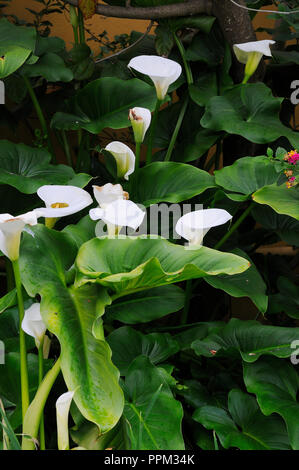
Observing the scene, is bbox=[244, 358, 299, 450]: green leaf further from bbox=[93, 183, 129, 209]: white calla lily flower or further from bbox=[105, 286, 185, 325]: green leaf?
bbox=[93, 183, 129, 209]: white calla lily flower

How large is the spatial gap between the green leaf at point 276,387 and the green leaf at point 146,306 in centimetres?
21

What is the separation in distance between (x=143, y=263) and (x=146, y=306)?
30cm

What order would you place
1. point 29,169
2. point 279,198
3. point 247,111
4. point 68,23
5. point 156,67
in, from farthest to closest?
point 68,23, point 247,111, point 29,169, point 156,67, point 279,198

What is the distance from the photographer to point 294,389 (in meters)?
1.01

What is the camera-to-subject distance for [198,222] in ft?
3.07

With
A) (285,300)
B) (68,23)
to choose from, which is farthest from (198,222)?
(68,23)

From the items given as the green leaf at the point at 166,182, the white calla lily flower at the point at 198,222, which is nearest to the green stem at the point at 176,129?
the green leaf at the point at 166,182

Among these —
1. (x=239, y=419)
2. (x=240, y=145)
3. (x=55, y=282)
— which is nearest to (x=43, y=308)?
(x=55, y=282)

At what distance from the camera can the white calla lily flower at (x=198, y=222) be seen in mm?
933

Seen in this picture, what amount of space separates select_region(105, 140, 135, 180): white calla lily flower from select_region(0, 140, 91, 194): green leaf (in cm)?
9

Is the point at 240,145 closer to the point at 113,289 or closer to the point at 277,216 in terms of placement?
the point at 277,216

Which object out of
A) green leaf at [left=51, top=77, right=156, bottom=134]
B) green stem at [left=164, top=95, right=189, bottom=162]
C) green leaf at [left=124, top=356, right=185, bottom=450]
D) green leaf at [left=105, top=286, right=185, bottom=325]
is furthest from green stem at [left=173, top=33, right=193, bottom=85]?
green leaf at [left=124, top=356, right=185, bottom=450]

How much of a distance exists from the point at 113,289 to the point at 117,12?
0.92 meters

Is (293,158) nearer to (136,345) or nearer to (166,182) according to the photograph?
(166,182)
